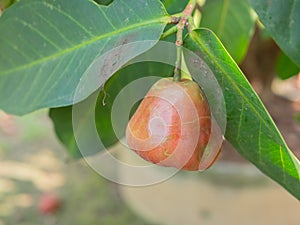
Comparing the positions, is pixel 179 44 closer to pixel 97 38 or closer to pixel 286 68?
pixel 97 38

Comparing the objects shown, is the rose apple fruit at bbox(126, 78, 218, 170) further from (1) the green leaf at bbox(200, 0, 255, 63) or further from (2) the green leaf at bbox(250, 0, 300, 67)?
(1) the green leaf at bbox(200, 0, 255, 63)

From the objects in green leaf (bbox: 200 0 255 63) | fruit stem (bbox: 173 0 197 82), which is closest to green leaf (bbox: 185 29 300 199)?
fruit stem (bbox: 173 0 197 82)

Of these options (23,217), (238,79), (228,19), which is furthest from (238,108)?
(23,217)

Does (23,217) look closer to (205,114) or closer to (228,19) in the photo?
(228,19)

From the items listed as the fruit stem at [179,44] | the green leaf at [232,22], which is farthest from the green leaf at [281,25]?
the green leaf at [232,22]

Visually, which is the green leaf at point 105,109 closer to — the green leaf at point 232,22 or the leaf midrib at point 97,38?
the leaf midrib at point 97,38

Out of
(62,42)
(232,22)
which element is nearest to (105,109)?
(62,42)
